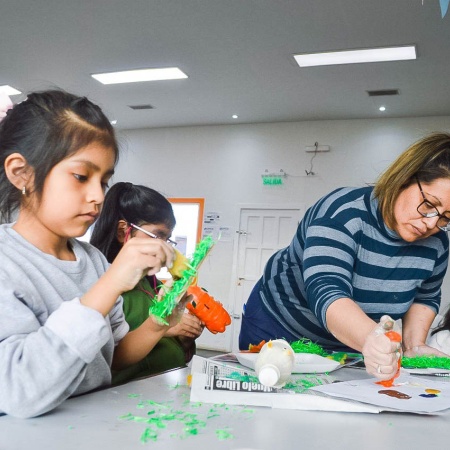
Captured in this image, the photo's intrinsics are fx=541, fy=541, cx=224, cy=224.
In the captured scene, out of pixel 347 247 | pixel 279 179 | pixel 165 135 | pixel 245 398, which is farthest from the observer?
pixel 165 135

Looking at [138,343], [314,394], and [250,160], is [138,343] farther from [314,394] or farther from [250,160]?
[250,160]

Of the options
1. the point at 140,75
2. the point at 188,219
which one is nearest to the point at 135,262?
the point at 140,75

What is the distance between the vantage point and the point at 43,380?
67 cm

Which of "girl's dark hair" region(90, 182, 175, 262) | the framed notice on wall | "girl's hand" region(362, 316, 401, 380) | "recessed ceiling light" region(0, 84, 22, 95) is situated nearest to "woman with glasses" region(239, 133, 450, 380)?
"girl's hand" region(362, 316, 401, 380)

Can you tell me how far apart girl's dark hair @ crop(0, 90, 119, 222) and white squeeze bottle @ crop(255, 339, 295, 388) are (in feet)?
1.41

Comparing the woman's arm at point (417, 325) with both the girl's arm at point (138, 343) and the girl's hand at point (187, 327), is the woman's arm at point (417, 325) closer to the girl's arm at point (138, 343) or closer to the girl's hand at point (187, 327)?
the girl's hand at point (187, 327)

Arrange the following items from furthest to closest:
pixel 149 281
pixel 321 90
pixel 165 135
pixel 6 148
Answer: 1. pixel 165 135
2. pixel 321 90
3. pixel 149 281
4. pixel 6 148

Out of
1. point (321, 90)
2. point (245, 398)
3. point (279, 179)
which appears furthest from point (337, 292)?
point (279, 179)

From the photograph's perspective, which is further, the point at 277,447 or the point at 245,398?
the point at 245,398

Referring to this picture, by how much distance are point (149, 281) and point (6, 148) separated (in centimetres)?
90

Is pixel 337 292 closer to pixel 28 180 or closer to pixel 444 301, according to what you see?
pixel 28 180

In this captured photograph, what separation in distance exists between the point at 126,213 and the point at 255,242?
520 centimetres

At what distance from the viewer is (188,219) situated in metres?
7.27

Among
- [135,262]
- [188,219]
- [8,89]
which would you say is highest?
[8,89]
